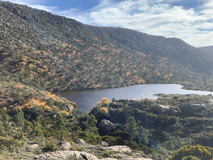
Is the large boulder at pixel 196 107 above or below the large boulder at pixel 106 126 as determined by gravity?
above

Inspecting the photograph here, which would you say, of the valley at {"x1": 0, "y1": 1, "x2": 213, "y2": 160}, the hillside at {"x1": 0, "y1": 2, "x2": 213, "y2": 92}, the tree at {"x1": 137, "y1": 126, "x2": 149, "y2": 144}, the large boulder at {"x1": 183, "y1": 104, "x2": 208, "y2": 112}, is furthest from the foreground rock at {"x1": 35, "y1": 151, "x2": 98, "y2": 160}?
the hillside at {"x1": 0, "y1": 2, "x2": 213, "y2": 92}

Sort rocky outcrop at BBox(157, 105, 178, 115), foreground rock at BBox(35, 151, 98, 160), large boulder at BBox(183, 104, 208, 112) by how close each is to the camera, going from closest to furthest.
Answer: foreground rock at BBox(35, 151, 98, 160), large boulder at BBox(183, 104, 208, 112), rocky outcrop at BBox(157, 105, 178, 115)

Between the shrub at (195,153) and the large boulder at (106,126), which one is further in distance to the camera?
the large boulder at (106,126)

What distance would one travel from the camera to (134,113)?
224ft

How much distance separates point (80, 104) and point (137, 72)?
407 feet

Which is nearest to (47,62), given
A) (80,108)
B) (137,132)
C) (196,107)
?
(80,108)

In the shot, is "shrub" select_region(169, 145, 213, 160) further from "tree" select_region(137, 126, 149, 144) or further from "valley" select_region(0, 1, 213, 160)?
"tree" select_region(137, 126, 149, 144)

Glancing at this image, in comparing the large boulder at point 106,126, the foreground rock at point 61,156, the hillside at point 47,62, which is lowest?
the large boulder at point 106,126

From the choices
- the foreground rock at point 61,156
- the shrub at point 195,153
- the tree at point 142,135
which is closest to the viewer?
the foreground rock at point 61,156

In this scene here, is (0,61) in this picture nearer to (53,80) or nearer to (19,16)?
(53,80)

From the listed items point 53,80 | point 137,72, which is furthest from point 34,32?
point 137,72

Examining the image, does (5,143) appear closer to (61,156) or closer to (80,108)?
(61,156)

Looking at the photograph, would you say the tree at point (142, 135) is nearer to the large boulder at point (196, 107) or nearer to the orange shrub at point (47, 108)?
the large boulder at point (196, 107)

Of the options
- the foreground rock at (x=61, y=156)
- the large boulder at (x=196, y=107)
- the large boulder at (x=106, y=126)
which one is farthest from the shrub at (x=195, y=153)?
the large boulder at (x=196, y=107)
